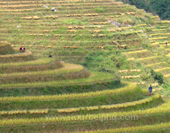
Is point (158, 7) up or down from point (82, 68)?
up

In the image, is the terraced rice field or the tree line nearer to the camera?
the terraced rice field

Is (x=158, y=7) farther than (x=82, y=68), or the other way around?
(x=158, y=7)

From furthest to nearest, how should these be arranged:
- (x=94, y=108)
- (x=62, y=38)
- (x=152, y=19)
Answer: (x=152, y=19)
(x=62, y=38)
(x=94, y=108)

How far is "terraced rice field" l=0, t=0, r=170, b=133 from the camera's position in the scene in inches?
1043

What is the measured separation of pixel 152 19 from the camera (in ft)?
199

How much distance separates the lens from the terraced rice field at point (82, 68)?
86.9 ft

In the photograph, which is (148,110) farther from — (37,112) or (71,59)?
(71,59)

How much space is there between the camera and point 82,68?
3297cm

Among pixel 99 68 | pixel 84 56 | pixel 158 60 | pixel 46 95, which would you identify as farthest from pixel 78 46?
pixel 46 95

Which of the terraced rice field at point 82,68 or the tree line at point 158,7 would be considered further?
the tree line at point 158,7

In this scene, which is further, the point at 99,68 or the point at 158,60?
the point at 158,60

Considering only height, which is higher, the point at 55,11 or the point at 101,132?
the point at 55,11

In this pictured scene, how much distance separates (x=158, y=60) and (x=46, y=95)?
21054 mm

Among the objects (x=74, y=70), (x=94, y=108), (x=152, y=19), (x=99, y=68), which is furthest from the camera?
(x=152, y=19)
